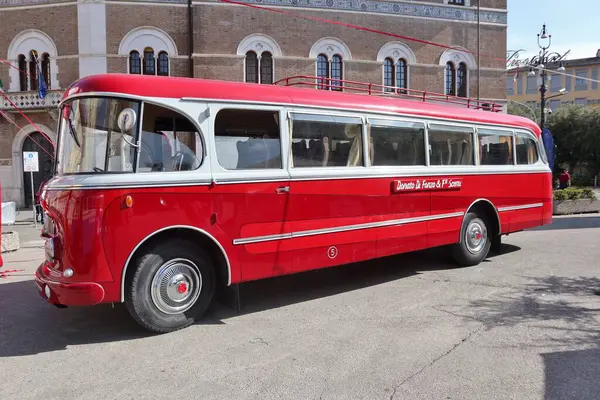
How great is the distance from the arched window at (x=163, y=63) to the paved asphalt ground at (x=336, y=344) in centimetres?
1786

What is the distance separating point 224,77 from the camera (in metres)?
23.1

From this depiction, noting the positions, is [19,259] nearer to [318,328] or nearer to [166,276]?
[166,276]

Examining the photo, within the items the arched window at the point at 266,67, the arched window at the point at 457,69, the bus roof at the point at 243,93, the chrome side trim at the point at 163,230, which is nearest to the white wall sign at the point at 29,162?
the arched window at the point at 266,67

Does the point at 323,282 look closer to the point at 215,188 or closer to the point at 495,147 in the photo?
the point at 215,188

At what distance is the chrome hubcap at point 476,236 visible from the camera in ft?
26.6

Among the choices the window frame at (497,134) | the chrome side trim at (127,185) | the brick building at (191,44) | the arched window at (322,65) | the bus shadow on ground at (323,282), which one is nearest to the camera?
the chrome side trim at (127,185)

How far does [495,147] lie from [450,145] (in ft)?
4.45

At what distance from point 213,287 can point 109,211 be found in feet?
4.84

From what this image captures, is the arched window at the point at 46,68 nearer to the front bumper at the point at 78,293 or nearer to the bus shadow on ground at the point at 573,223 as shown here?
the front bumper at the point at 78,293

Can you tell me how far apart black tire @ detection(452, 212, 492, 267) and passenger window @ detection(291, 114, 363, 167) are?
109 inches

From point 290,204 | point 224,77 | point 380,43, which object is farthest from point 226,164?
point 380,43

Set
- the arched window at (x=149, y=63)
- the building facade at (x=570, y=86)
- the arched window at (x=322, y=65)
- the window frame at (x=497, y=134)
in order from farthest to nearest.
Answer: the building facade at (x=570, y=86)
the arched window at (x=322, y=65)
the arched window at (x=149, y=63)
the window frame at (x=497, y=134)

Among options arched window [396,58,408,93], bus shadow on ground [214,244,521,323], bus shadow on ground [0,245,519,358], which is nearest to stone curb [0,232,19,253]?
bus shadow on ground [0,245,519,358]

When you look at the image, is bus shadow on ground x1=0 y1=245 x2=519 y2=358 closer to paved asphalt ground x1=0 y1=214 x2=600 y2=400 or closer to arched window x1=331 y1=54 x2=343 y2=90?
paved asphalt ground x1=0 y1=214 x2=600 y2=400
